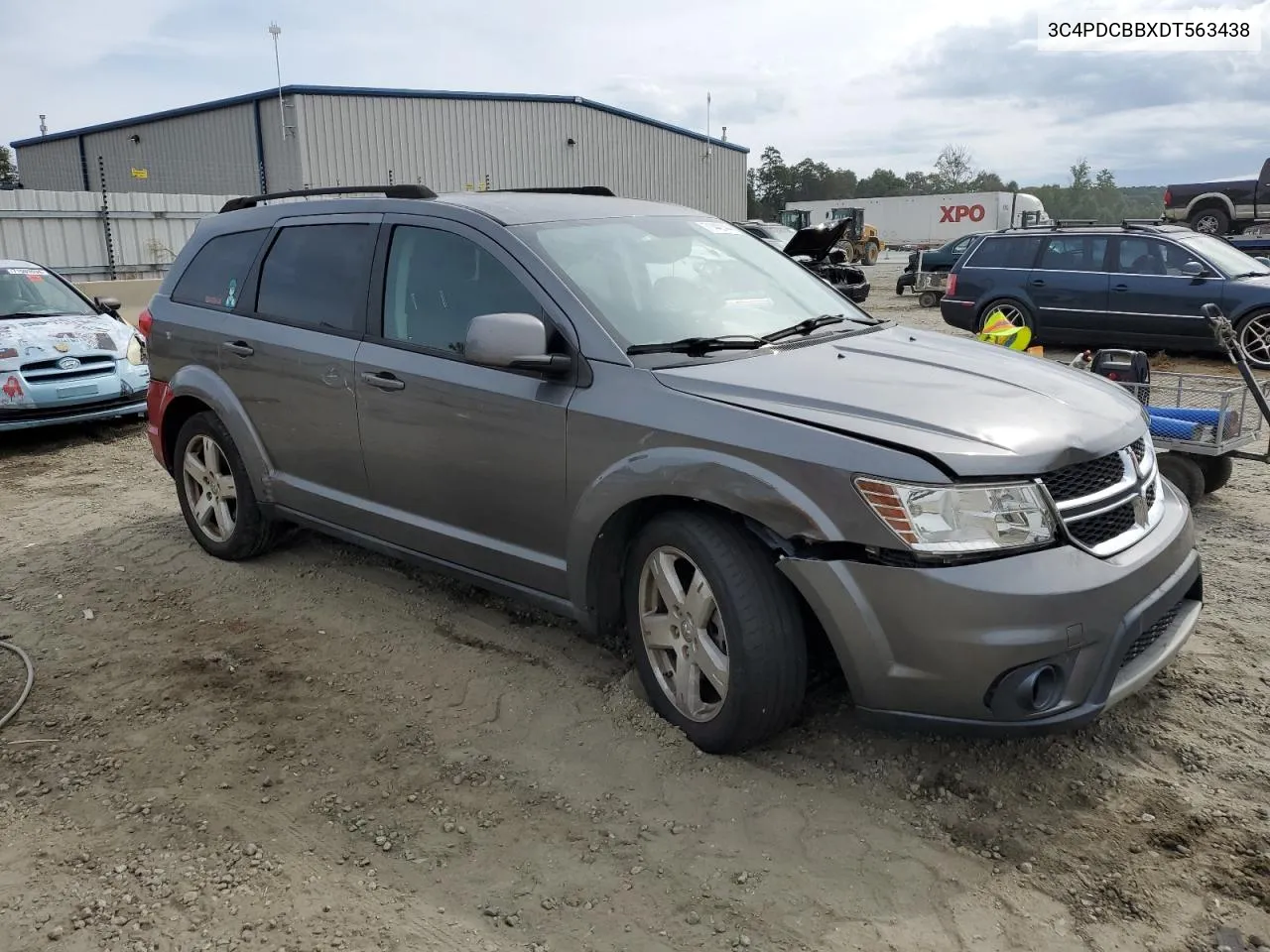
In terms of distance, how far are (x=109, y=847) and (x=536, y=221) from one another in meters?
2.57

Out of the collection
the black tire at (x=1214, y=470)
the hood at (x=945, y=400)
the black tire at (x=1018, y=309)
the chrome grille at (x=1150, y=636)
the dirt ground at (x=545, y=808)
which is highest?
the hood at (x=945, y=400)

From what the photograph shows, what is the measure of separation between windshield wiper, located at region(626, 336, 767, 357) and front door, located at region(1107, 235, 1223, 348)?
410 inches

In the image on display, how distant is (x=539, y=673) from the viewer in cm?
395

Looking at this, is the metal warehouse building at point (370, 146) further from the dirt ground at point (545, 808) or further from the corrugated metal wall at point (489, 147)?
the dirt ground at point (545, 808)

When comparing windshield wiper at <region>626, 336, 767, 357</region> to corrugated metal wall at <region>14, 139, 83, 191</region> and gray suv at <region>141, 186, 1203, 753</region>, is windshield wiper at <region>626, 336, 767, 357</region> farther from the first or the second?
corrugated metal wall at <region>14, 139, 83, 191</region>

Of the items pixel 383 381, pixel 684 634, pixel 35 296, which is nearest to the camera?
pixel 684 634

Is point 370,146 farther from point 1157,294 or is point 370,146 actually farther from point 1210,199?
point 1157,294

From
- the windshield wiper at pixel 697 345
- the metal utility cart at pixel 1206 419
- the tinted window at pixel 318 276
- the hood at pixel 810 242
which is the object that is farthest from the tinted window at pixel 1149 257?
the tinted window at pixel 318 276

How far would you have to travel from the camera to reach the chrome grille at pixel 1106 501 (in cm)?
289

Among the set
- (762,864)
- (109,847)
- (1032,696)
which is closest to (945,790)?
(1032,696)

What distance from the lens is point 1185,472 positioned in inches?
227

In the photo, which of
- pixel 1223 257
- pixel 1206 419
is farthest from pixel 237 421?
pixel 1223 257

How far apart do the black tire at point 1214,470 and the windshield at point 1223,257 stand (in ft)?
24.2

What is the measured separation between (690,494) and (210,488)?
3.24 meters
